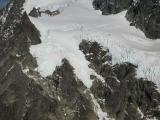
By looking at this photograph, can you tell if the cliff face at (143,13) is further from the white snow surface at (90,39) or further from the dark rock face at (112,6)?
the white snow surface at (90,39)

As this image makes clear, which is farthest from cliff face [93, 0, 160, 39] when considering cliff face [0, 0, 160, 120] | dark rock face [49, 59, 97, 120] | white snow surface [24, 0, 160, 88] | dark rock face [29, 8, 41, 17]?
dark rock face [49, 59, 97, 120]

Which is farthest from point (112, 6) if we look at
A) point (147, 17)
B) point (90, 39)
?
point (90, 39)

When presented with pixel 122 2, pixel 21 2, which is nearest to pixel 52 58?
pixel 122 2

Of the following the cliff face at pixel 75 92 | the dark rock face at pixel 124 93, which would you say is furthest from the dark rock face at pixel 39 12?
the dark rock face at pixel 124 93

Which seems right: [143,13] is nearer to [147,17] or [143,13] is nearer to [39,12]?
[147,17]

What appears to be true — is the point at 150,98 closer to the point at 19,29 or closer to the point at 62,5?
the point at 19,29

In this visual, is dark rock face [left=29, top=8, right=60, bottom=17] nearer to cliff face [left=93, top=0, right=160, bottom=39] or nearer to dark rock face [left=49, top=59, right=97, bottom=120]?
cliff face [left=93, top=0, right=160, bottom=39]
